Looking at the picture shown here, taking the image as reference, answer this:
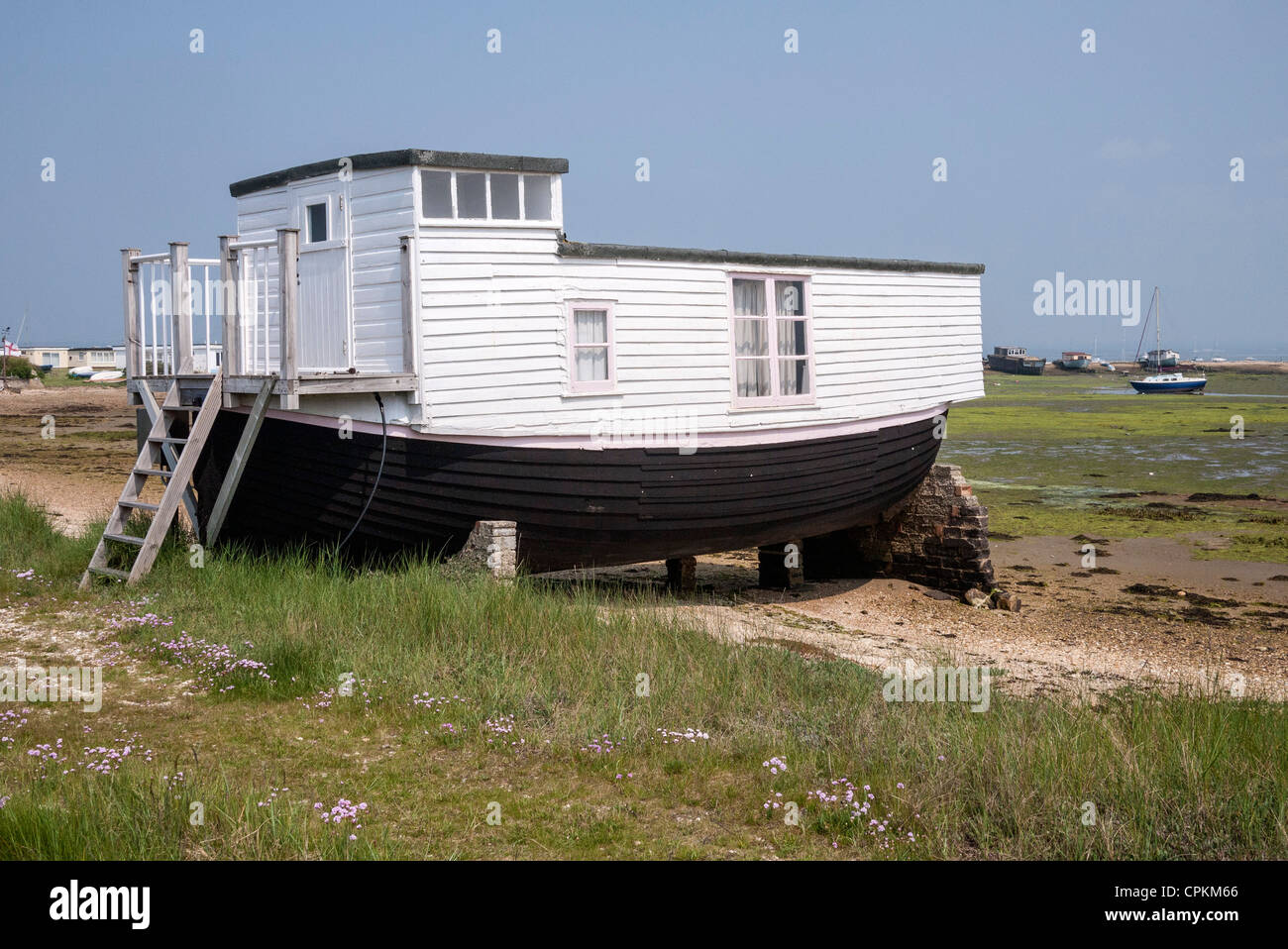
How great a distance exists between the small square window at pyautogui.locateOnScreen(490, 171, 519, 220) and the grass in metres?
3.72

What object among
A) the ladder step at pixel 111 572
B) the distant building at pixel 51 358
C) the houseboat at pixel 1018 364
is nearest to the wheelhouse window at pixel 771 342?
the ladder step at pixel 111 572

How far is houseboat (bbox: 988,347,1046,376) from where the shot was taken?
9531cm

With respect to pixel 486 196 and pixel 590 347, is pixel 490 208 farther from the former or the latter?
pixel 590 347

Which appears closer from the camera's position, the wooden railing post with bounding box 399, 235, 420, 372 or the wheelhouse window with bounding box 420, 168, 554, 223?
the wooden railing post with bounding box 399, 235, 420, 372

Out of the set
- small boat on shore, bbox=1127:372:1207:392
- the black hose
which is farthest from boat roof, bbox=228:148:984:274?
small boat on shore, bbox=1127:372:1207:392

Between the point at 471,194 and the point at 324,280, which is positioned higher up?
the point at 471,194

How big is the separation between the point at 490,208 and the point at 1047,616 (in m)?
8.98

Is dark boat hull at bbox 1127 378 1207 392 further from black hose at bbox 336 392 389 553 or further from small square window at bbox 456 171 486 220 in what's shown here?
black hose at bbox 336 392 389 553

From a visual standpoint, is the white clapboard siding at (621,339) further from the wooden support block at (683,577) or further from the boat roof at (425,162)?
the wooden support block at (683,577)

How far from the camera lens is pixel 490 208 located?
1152 cm
